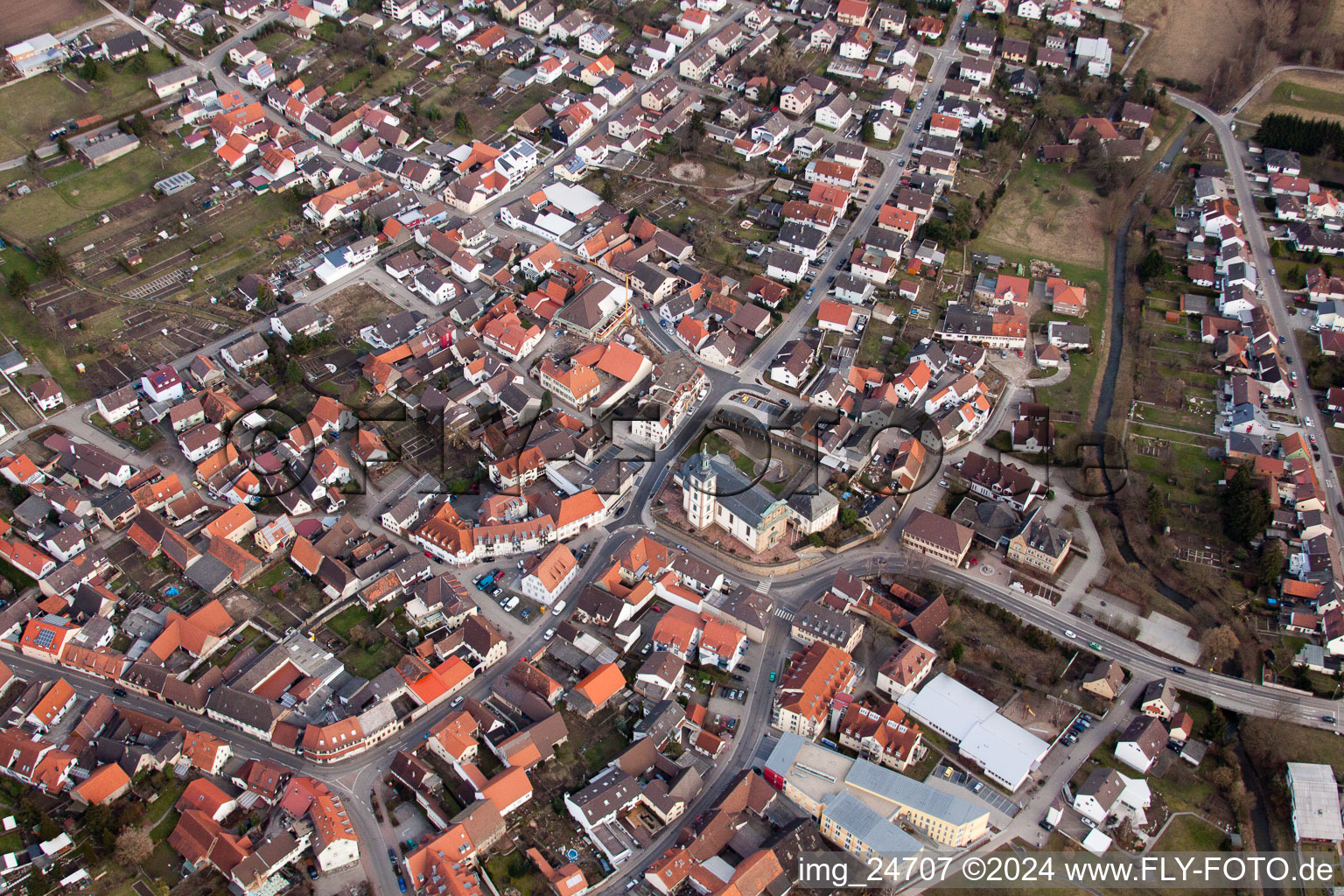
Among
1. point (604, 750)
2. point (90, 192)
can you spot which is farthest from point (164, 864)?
point (90, 192)

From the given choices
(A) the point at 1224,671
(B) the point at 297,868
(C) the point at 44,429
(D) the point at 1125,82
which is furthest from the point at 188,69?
(A) the point at 1224,671

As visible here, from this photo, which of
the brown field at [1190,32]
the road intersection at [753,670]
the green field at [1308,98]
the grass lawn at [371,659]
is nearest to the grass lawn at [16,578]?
the road intersection at [753,670]

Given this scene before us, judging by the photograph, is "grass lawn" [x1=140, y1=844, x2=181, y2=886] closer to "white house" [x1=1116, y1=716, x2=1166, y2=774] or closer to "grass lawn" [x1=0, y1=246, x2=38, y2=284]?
"white house" [x1=1116, y1=716, x2=1166, y2=774]

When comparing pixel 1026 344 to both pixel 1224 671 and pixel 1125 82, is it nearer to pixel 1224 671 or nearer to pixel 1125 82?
pixel 1224 671

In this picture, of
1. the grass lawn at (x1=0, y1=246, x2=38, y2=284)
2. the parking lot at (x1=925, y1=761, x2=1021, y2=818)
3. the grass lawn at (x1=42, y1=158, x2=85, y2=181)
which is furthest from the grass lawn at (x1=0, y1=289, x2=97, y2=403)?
the parking lot at (x1=925, y1=761, x2=1021, y2=818)

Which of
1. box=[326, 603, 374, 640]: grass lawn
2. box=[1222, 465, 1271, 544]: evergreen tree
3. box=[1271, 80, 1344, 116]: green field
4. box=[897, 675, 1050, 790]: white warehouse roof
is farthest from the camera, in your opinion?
box=[1271, 80, 1344, 116]: green field

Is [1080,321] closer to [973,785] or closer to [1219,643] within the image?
[1219,643]
